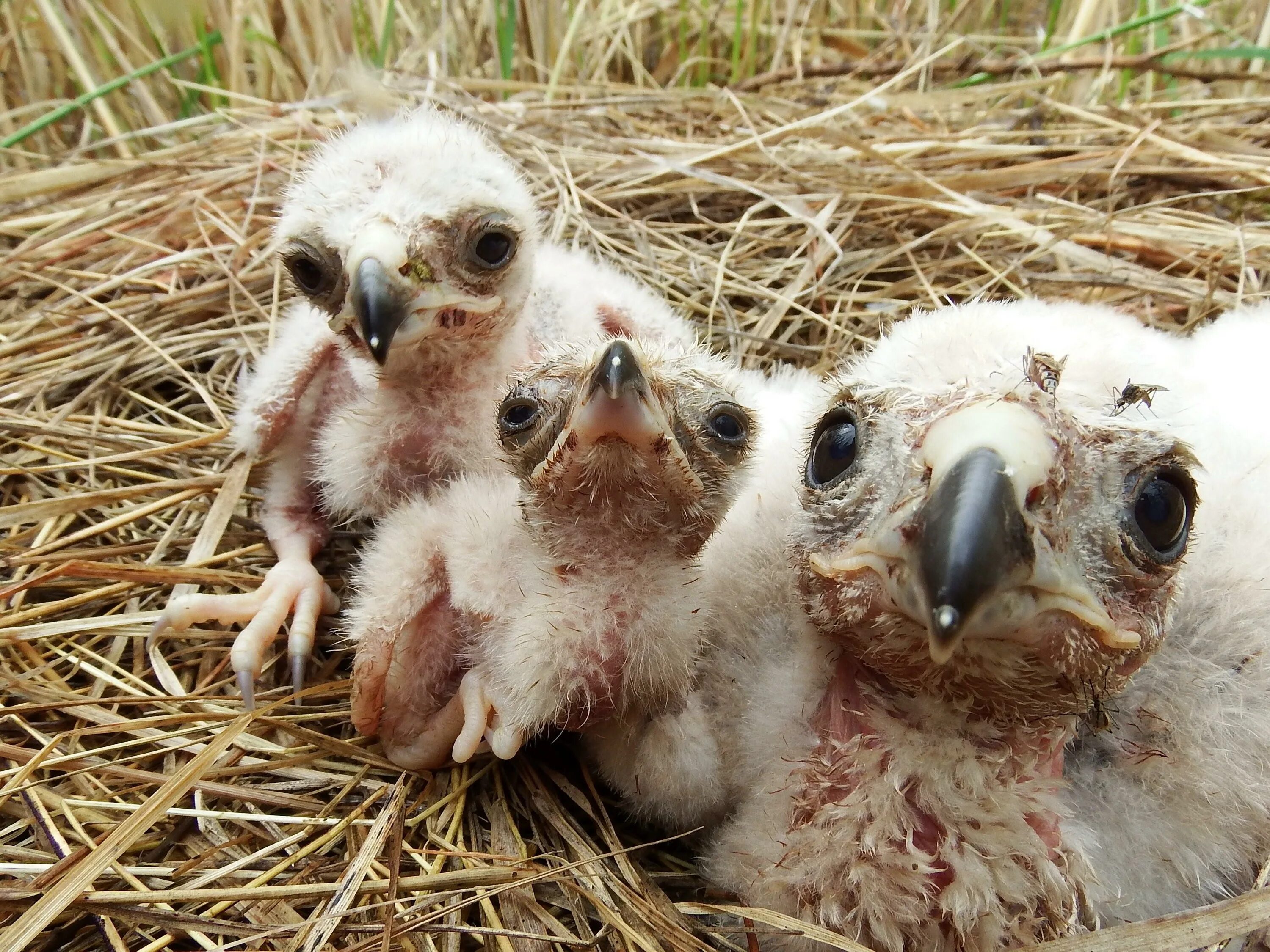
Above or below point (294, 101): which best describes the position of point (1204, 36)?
above

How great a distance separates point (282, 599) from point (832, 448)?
1.15 m

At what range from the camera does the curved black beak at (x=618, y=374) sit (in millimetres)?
1053

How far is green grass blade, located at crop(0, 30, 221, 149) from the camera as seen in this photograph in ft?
8.93

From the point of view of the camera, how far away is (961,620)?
2.67ft

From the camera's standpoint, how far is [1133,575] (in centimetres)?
95

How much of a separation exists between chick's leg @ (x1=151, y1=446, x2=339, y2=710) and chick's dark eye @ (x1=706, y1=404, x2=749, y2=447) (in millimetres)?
910

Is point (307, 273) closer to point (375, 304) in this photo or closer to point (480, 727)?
point (375, 304)

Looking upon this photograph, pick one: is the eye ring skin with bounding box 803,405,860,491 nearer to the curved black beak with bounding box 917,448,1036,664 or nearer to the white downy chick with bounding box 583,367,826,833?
the white downy chick with bounding box 583,367,826,833

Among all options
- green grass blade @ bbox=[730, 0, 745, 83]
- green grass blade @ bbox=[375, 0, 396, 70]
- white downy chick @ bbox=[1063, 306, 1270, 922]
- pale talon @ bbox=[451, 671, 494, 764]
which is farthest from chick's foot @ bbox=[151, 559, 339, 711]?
green grass blade @ bbox=[730, 0, 745, 83]

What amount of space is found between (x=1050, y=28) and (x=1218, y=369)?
268cm

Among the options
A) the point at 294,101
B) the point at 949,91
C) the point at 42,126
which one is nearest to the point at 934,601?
the point at 949,91

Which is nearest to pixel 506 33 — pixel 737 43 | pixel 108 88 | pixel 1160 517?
pixel 737 43

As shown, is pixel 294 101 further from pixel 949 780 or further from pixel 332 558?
pixel 949 780

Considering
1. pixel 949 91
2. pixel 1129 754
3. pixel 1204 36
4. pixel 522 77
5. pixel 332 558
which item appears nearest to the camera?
pixel 1129 754
